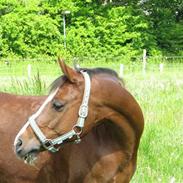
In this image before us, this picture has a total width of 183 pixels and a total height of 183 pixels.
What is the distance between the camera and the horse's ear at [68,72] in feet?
11.4

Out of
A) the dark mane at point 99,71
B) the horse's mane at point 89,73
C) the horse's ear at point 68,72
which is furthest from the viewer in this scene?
the dark mane at point 99,71

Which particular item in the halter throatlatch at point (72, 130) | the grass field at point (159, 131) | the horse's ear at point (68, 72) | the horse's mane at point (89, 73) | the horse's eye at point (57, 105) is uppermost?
the horse's ear at point (68, 72)

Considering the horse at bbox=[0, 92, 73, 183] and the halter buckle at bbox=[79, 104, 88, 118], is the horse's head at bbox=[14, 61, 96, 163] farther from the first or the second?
the horse at bbox=[0, 92, 73, 183]

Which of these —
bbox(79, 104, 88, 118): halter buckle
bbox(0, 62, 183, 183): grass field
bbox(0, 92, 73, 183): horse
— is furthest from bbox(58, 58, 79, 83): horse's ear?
bbox(0, 62, 183, 183): grass field

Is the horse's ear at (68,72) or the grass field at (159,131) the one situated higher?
the horse's ear at (68,72)

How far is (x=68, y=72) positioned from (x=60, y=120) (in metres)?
0.36

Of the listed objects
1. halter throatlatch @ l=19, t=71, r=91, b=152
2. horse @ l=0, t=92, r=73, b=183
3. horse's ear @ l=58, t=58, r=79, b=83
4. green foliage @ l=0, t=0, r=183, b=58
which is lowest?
green foliage @ l=0, t=0, r=183, b=58

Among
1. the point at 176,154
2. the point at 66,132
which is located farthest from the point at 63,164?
the point at 176,154

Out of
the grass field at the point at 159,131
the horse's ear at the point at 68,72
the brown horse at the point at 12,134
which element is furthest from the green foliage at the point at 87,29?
the horse's ear at the point at 68,72

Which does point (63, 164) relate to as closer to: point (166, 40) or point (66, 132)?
point (66, 132)

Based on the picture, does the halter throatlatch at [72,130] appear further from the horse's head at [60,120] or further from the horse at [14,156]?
the horse at [14,156]

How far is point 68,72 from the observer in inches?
139

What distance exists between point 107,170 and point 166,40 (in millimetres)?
27748

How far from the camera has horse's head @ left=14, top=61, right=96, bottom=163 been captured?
3529 mm
